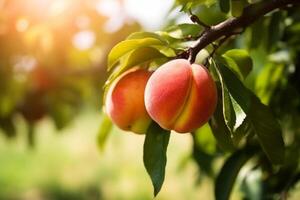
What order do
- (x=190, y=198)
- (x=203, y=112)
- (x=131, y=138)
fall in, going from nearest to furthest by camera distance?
1. (x=203, y=112)
2. (x=190, y=198)
3. (x=131, y=138)

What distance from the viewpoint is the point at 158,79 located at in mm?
770

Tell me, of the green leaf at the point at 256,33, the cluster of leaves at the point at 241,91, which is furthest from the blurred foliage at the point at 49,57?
the green leaf at the point at 256,33

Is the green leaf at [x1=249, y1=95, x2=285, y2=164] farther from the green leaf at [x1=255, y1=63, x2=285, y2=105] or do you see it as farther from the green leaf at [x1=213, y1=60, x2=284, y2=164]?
the green leaf at [x1=255, y1=63, x2=285, y2=105]

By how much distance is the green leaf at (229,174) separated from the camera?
1099 mm

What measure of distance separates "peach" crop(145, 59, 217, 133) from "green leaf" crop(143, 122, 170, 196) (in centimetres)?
9

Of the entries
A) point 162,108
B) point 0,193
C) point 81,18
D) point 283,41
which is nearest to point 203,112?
point 162,108

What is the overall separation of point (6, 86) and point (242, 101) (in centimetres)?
167

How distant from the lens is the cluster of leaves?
0.84 metres

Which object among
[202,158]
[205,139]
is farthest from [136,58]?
[202,158]

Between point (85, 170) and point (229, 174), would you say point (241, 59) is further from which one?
point (85, 170)

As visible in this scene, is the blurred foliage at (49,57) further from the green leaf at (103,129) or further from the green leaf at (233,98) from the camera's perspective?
the green leaf at (233,98)

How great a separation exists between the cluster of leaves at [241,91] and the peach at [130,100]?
0.04 feet

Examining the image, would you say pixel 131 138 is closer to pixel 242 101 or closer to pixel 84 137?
pixel 84 137

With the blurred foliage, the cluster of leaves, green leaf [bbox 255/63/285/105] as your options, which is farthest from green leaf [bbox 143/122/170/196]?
the blurred foliage
